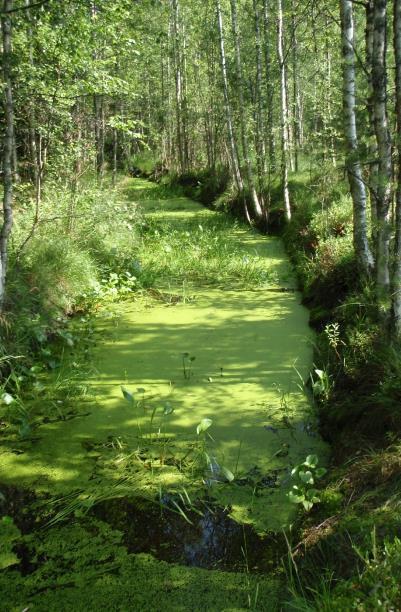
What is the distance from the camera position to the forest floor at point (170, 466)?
231 centimetres

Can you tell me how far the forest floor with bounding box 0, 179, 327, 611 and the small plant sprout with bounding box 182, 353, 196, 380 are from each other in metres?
0.02

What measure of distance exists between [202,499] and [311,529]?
2.22 ft

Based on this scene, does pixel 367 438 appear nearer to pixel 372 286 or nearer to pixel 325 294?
pixel 372 286

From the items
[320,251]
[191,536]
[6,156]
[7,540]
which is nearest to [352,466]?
[191,536]

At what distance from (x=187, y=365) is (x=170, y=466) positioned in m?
1.50

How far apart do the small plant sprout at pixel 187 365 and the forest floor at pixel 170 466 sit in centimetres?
2

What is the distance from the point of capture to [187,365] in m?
4.63

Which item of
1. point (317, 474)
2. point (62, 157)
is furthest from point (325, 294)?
point (62, 157)

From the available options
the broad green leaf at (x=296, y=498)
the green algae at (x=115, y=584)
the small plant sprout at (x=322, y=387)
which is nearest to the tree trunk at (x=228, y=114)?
the small plant sprout at (x=322, y=387)

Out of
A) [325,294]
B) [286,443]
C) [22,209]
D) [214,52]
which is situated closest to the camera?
[286,443]

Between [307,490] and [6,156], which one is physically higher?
[6,156]

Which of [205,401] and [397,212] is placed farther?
[205,401]

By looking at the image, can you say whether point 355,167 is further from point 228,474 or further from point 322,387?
point 228,474

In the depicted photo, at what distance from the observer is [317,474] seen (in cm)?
280
